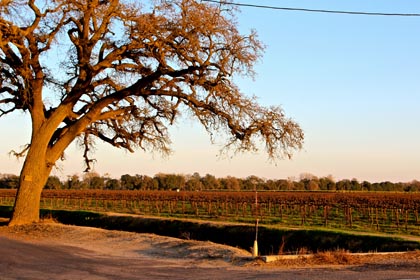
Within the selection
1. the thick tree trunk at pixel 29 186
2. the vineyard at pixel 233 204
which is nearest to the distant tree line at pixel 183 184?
the vineyard at pixel 233 204

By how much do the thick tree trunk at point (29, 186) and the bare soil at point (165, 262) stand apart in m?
4.51

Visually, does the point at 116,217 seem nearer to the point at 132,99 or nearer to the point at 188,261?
the point at 132,99

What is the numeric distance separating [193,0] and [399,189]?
4713 inches

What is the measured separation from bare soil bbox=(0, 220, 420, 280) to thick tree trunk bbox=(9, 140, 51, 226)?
451cm

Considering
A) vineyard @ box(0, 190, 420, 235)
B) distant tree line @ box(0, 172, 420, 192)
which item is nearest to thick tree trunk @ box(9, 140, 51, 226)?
vineyard @ box(0, 190, 420, 235)

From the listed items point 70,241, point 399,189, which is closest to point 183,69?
point 70,241

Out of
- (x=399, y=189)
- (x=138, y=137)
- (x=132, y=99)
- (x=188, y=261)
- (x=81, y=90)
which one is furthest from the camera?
(x=399, y=189)

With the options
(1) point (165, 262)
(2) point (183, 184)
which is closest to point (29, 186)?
(1) point (165, 262)

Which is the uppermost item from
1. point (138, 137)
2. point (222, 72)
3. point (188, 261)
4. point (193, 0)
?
point (193, 0)

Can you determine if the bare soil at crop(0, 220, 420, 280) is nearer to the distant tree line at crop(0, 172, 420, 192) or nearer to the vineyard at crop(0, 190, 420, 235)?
the vineyard at crop(0, 190, 420, 235)

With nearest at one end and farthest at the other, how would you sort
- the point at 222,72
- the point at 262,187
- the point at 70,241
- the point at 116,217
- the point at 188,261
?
the point at 188,261 < the point at 70,241 < the point at 222,72 < the point at 116,217 < the point at 262,187

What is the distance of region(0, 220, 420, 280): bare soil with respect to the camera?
38.2 ft

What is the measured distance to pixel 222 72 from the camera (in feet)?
73.6

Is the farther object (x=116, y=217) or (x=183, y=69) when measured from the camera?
(x=116, y=217)
